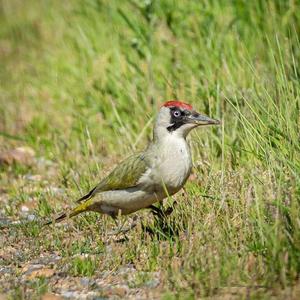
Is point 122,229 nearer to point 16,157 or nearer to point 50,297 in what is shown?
point 50,297

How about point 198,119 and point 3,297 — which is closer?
point 3,297

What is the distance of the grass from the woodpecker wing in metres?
0.29

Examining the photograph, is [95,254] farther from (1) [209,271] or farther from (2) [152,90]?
(2) [152,90]

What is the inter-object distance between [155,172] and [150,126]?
7.54 feet

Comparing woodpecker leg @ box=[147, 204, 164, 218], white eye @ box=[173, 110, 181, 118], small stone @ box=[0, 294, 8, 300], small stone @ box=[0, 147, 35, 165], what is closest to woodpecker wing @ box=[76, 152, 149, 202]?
woodpecker leg @ box=[147, 204, 164, 218]

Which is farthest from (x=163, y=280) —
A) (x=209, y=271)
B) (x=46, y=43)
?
Answer: (x=46, y=43)

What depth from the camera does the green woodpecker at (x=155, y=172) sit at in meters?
6.26

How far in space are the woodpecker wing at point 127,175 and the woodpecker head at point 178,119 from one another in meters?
0.25

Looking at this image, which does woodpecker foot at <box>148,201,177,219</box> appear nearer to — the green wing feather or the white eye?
the green wing feather

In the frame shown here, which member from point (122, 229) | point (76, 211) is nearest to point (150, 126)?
point (122, 229)

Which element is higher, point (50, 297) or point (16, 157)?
point (16, 157)

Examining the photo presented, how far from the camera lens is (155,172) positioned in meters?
6.31

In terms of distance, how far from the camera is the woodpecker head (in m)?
6.57

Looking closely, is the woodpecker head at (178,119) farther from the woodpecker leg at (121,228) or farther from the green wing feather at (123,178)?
the woodpecker leg at (121,228)
